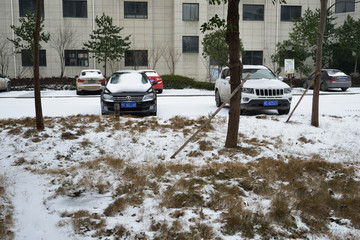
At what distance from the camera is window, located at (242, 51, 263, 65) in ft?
117

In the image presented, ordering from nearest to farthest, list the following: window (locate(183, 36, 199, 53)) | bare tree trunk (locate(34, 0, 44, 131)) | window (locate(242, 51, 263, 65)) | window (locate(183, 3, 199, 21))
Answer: bare tree trunk (locate(34, 0, 44, 131)) → window (locate(183, 3, 199, 21)) → window (locate(183, 36, 199, 53)) → window (locate(242, 51, 263, 65))

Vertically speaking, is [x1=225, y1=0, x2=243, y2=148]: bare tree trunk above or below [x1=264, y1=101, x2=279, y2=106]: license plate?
above

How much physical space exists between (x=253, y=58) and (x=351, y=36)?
8797 mm

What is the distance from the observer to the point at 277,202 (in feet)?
14.2

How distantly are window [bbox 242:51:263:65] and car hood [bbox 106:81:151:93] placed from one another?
25.8 m

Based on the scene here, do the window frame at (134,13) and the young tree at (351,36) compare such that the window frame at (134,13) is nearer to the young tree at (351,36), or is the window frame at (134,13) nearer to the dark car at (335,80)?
the dark car at (335,80)

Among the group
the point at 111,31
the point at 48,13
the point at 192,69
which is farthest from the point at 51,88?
the point at 192,69

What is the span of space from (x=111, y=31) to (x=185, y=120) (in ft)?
71.8

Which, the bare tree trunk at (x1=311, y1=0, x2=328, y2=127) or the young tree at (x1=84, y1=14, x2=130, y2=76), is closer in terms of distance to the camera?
the bare tree trunk at (x1=311, y1=0, x2=328, y2=127)

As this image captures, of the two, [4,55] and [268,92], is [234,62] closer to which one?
[268,92]

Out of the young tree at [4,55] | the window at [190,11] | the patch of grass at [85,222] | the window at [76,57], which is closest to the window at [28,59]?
the young tree at [4,55]

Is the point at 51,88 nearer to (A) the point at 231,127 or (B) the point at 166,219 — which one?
(A) the point at 231,127

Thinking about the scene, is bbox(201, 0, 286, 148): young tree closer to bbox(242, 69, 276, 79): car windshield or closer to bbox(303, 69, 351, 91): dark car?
bbox(242, 69, 276, 79): car windshield

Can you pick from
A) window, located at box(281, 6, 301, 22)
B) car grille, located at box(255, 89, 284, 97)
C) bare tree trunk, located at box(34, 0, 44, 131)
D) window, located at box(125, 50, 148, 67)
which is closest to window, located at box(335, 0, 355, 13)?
window, located at box(281, 6, 301, 22)
